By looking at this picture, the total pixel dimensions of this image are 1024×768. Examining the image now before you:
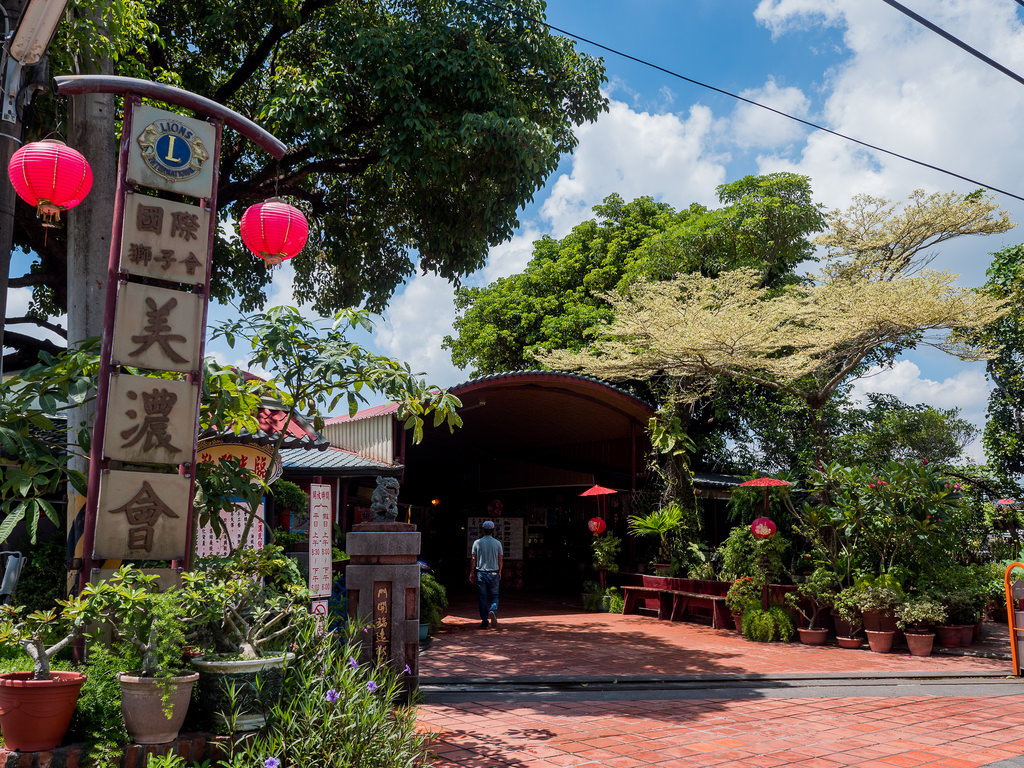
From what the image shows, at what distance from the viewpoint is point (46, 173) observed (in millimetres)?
4895

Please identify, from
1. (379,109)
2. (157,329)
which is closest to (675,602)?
(379,109)

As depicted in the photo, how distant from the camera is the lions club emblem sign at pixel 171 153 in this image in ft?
15.0

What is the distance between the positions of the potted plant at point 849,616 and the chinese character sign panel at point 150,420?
8799 millimetres

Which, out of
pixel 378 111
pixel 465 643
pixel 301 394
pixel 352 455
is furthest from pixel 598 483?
pixel 301 394

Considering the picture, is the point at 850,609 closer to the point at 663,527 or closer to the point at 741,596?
the point at 741,596

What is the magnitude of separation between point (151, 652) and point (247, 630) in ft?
2.43

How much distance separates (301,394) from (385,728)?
2430mm

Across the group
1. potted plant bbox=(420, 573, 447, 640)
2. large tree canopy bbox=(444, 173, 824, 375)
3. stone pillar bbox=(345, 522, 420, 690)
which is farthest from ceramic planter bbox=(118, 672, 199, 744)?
large tree canopy bbox=(444, 173, 824, 375)

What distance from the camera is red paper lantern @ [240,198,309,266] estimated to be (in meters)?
5.48

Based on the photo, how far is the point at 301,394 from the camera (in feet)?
17.9

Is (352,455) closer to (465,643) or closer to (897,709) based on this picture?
(465,643)

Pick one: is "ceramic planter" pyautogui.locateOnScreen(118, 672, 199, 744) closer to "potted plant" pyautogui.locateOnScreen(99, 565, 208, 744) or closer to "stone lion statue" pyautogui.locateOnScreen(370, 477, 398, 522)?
"potted plant" pyautogui.locateOnScreen(99, 565, 208, 744)

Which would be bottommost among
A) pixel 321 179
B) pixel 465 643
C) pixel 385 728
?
pixel 465 643

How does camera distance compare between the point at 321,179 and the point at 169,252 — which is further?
the point at 321,179
